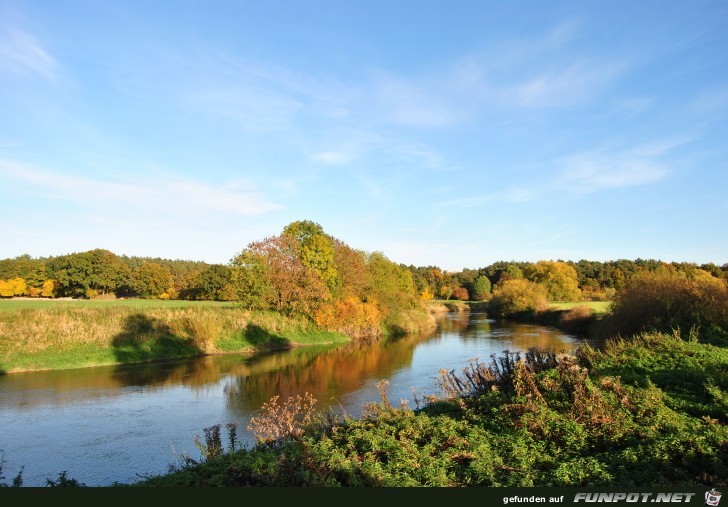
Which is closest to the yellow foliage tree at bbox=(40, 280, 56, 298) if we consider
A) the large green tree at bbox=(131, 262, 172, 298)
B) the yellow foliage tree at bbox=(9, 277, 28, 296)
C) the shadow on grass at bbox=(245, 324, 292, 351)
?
the yellow foliage tree at bbox=(9, 277, 28, 296)

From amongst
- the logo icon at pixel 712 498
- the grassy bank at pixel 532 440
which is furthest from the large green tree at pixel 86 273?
the logo icon at pixel 712 498

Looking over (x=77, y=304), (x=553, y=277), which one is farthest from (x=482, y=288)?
(x=77, y=304)

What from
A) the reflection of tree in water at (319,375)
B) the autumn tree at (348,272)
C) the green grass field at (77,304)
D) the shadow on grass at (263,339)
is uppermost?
the autumn tree at (348,272)

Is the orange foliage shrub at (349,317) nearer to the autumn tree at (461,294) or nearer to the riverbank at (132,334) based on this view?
the riverbank at (132,334)

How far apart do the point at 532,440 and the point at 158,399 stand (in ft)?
52.9

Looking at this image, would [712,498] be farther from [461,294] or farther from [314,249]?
[461,294]

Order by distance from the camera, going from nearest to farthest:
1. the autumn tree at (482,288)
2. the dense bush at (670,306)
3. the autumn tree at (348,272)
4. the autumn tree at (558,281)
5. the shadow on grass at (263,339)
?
the dense bush at (670,306) → the shadow on grass at (263,339) → the autumn tree at (348,272) → the autumn tree at (558,281) → the autumn tree at (482,288)

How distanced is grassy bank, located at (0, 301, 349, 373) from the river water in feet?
5.78

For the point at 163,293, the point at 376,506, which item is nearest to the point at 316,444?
the point at 376,506

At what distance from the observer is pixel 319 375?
25.3 metres

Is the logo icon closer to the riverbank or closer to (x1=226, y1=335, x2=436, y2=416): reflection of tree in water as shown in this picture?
(x1=226, y1=335, x2=436, y2=416): reflection of tree in water

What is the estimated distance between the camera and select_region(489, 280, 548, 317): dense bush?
64188 millimetres

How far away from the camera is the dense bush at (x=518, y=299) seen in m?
64.2

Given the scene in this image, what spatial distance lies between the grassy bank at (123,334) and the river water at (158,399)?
69.4 inches
